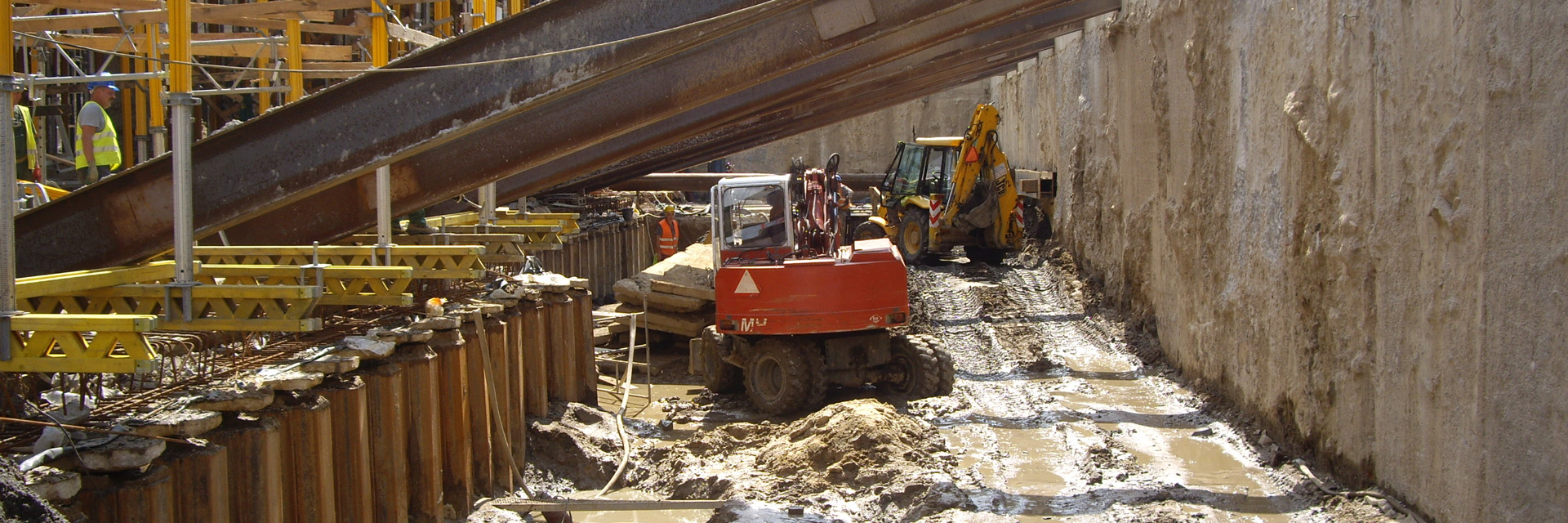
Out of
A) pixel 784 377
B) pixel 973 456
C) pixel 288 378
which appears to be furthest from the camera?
pixel 784 377

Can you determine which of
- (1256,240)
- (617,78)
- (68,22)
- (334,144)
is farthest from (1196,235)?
(68,22)

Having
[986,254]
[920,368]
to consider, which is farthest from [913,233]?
[920,368]

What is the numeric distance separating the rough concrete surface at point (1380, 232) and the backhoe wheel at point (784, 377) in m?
3.54

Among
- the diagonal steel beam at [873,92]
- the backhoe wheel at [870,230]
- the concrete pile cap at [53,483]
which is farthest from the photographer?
the backhoe wheel at [870,230]

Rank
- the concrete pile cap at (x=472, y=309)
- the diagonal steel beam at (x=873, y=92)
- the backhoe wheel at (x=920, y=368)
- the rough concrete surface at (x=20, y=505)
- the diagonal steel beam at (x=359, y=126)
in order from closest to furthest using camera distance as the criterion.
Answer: the rough concrete surface at (x=20, y=505) < the diagonal steel beam at (x=359, y=126) < the concrete pile cap at (x=472, y=309) < the backhoe wheel at (x=920, y=368) < the diagonal steel beam at (x=873, y=92)

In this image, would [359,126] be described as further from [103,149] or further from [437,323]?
[103,149]

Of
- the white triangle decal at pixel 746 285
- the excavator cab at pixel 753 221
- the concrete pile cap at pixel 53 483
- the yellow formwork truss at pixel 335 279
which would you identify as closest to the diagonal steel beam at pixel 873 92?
the excavator cab at pixel 753 221

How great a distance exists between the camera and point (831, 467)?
27.3ft

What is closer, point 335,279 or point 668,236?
point 335,279

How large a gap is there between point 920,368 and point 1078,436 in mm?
2037

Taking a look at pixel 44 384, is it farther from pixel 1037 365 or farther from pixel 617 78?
pixel 1037 365

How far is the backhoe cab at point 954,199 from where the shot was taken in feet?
60.4

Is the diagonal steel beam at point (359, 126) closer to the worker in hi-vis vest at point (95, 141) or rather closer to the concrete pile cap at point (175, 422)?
the concrete pile cap at point (175, 422)

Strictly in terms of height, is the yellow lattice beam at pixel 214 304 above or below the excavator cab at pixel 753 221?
below
